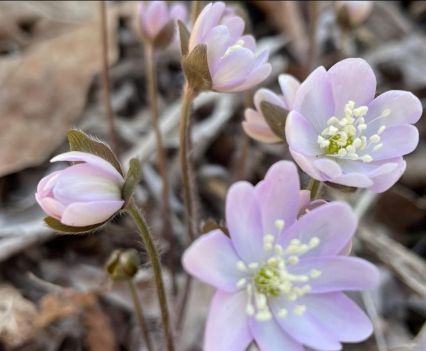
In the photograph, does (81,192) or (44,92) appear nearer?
(81,192)

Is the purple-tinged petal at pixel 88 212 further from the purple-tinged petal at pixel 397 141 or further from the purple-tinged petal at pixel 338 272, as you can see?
the purple-tinged petal at pixel 397 141

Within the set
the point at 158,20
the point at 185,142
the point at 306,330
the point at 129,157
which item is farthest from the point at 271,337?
the point at 129,157

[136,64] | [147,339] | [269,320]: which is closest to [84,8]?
[136,64]

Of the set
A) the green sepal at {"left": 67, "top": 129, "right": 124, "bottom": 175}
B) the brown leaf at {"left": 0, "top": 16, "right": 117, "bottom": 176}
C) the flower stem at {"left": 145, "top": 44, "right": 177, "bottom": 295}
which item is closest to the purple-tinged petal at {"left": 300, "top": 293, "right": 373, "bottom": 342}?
the green sepal at {"left": 67, "top": 129, "right": 124, "bottom": 175}

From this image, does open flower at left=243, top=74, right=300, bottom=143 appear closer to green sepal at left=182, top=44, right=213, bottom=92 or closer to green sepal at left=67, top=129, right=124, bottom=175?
green sepal at left=182, top=44, right=213, bottom=92

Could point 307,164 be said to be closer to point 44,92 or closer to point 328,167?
point 328,167
